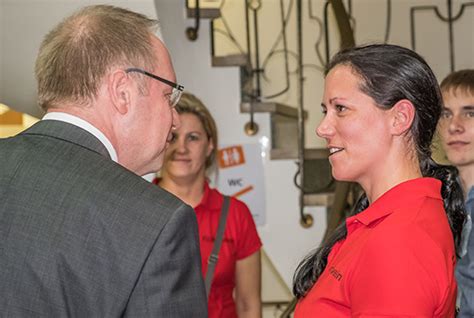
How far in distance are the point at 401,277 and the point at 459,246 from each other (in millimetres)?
A: 688

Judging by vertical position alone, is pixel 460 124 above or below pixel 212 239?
above

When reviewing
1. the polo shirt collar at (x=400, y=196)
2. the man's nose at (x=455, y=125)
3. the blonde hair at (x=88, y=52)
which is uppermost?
the blonde hair at (x=88, y=52)

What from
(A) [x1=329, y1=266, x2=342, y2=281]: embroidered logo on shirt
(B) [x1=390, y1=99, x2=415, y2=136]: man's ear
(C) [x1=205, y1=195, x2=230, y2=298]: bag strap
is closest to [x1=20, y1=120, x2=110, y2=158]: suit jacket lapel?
(A) [x1=329, y1=266, x2=342, y2=281]: embroidered logo on shirt

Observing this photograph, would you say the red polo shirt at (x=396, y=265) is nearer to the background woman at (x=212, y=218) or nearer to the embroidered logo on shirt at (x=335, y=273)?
the embroidered logo on shirt at (x=335, y=273)

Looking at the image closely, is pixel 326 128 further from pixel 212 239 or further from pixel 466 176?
pixel 212 239

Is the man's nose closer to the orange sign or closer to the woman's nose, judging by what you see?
the woman's nose

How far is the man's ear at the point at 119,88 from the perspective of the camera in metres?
1.28

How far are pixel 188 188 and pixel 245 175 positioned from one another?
5.02 feet

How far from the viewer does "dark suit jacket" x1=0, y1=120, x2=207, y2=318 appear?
111 centimetres

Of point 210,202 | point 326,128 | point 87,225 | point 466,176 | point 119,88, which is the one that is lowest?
point 210,202

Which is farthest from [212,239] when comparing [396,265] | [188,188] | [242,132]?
[242,132]

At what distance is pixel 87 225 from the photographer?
3.68ft

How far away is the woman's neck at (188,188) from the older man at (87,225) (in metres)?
1.59

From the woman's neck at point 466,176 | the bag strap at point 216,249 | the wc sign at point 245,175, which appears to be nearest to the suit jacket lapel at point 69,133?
the bag strap at point 216,249
